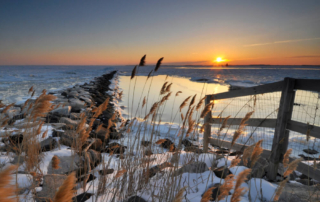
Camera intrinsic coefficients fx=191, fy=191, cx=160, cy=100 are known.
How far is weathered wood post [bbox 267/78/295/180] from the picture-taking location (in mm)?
2951

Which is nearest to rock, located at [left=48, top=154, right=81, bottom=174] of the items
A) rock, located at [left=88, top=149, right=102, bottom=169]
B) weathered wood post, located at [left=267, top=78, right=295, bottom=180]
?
rock, located at [left=88, top=149, right=102, bottom=169]

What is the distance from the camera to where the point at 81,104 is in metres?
7.88

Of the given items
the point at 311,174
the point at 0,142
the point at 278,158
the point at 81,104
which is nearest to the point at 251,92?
the point at 278,158

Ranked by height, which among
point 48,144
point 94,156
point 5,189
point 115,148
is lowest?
point 48,144

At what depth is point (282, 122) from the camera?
305cm

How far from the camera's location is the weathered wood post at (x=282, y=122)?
2951mm

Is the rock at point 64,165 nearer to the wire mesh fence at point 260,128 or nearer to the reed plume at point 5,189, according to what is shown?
the wire mesh fence at point 260,128

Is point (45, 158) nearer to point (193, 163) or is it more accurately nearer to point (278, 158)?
point (193, 163)

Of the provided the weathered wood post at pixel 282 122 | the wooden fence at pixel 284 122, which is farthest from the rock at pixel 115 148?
the weathered wood post at pixel 282 122

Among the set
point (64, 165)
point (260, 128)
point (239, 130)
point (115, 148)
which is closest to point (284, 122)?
point (239, 130)

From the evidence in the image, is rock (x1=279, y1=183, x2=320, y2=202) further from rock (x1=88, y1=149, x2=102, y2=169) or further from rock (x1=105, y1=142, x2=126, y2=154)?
rock (x1=88, y1=149, x2=102, y2=169)

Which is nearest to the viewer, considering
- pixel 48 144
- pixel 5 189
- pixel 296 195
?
pixel 5 189

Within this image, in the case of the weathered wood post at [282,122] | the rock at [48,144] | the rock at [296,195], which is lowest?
the rock at [48,144]

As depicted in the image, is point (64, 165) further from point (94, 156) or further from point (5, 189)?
point (5, 189)
